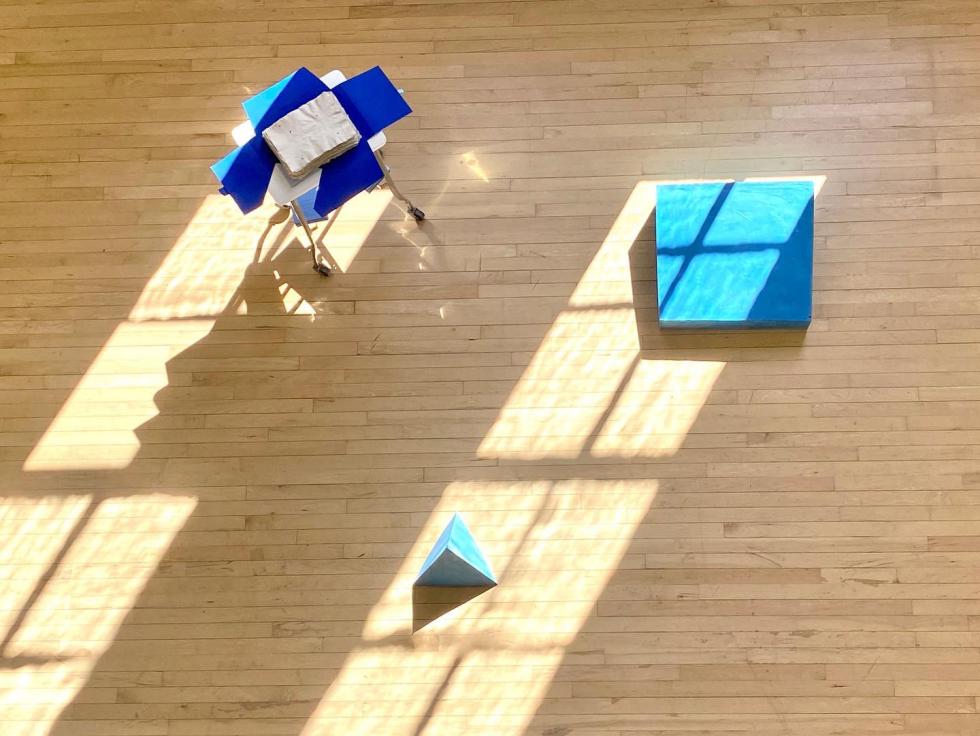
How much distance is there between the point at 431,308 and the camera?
496 centimetres

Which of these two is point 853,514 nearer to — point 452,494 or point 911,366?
point 911,366

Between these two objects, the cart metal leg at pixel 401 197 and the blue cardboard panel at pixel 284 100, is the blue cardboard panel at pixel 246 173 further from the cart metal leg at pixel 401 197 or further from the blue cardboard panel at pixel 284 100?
the cart metal leg at pixel 401 197

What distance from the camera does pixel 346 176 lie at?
4.30m

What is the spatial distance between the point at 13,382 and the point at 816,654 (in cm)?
438

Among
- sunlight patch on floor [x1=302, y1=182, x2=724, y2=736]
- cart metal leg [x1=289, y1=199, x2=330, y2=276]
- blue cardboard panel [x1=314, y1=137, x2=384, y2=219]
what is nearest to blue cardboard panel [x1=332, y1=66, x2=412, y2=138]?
blue cardboard panel [x1=314, y1=137, x2=384, y2=219]

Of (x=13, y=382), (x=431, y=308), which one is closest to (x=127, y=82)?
(x=13, y=382)

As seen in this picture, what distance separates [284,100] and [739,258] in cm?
239

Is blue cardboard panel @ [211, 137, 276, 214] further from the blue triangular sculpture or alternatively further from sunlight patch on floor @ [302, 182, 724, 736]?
the blue triangular sculpture

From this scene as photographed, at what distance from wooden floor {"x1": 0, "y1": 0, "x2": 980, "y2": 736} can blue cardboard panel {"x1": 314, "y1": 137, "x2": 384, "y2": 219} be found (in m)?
0.76

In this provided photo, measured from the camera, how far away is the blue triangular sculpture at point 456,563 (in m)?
4.38

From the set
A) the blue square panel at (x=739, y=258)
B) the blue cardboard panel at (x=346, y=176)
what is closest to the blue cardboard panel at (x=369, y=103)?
the blue cardboard panel at (x=346, y=176)

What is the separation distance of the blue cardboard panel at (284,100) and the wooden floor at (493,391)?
35.3 inches

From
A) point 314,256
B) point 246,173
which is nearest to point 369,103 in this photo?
point 246,173

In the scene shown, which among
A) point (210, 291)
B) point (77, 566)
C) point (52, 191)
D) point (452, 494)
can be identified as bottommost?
point (452, 494)
